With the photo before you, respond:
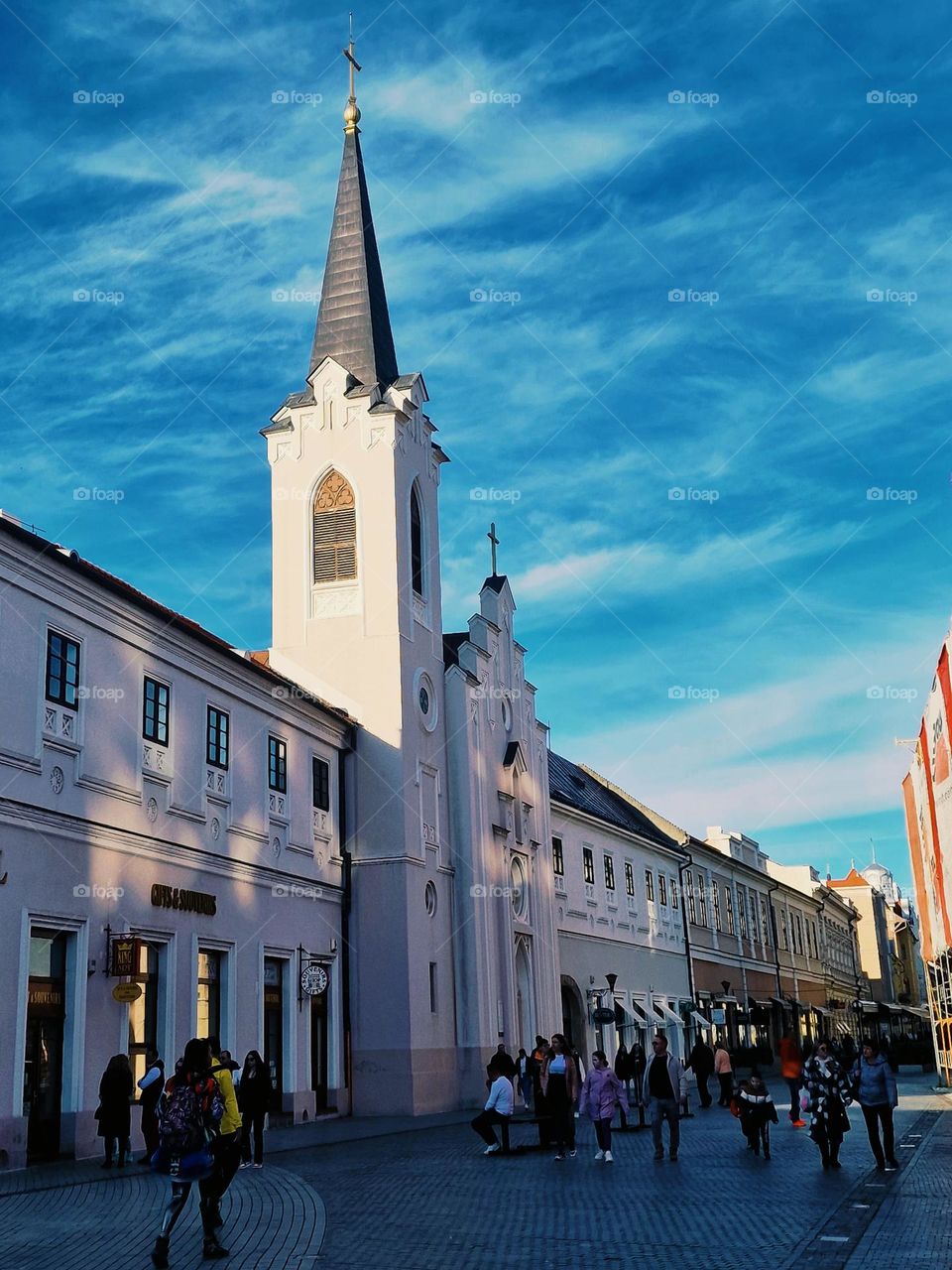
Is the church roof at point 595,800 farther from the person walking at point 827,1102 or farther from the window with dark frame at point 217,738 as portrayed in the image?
the person walking at point 827,1102

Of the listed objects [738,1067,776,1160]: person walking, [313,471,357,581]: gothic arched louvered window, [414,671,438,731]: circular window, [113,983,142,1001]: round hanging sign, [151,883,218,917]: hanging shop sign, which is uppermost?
[313,471,357,581]: gothic arched louvered window

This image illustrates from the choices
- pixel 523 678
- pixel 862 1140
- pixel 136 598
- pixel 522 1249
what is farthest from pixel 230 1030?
pixel 523 678

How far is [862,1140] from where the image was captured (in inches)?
826

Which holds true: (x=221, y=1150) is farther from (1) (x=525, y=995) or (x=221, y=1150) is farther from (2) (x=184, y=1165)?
(1) (x=525, y=995)

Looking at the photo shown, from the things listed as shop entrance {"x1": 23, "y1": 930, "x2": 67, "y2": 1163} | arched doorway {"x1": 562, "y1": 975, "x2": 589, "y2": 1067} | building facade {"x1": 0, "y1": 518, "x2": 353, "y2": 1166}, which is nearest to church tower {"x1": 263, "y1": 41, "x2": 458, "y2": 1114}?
building facade {"x1": 0, "y1": 518, "x2": 353, "y2": 1166}

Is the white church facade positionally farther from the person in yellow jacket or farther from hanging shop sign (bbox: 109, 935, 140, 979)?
the person in yellow jacket

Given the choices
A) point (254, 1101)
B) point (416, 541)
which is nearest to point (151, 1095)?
point (254, 1101)

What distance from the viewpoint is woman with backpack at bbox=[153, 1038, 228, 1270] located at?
10.4m

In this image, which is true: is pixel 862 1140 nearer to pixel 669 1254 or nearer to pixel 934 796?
pixel 669 1254

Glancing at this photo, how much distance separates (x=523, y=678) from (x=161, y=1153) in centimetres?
3179

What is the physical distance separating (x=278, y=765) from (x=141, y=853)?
584 cm

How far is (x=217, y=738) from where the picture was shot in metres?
25.2

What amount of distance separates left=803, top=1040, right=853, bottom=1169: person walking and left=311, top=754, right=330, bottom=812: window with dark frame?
1473 cm

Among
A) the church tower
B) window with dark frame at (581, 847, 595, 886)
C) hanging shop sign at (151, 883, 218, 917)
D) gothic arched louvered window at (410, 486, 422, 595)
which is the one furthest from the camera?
window with dark frame at (581, 847, 595, 886)
